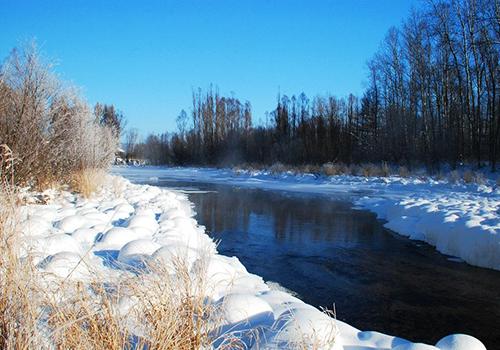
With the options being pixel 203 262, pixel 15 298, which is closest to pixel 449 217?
pixel 203 262

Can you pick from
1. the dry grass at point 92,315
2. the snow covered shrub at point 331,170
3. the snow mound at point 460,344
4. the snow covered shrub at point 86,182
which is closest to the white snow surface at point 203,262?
the snow mound at point 460,344

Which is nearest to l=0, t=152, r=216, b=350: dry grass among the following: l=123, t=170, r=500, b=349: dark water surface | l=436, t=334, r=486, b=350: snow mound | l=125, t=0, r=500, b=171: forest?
l=436, t=334, r=486, b=350: snow mound

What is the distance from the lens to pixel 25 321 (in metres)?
2.00

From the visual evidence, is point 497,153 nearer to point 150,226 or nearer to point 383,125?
point 383,125

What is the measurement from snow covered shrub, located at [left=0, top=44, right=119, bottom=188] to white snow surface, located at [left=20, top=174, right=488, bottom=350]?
1130 mm

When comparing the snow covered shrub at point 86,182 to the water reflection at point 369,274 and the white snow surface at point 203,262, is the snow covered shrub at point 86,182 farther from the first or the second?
the water reflection at point 369,274

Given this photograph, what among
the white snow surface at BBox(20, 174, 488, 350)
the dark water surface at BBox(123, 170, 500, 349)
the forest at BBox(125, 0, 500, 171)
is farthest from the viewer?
the forest at BBox(125, 0, 500, 171)

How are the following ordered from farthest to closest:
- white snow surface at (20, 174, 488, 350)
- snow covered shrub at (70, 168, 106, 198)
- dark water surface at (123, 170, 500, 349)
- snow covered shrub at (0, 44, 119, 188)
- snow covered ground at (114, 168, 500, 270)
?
snow covered shrub at (70, 168, 106, 198) → snow covered shrub at (0, 44, 119, 188) → snow covered ground at (114, 168, 500, 270) → dark water surface at (123, 170, 500, 349) → white snow surface at (20, 174, 488, 350)

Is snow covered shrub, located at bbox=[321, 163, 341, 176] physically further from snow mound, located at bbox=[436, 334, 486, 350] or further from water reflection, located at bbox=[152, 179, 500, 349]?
snow mound, located at bbox=[436, 334, 486, 350]

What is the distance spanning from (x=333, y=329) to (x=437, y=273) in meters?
3.51

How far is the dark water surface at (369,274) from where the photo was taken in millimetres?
3762

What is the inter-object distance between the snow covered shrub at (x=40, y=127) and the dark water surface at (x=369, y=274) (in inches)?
148

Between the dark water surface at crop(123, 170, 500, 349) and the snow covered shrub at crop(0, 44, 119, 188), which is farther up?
the snow covered shrub at crop(0, 44, 119, 188)

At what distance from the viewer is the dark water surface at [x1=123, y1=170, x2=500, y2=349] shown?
3.76 metres
